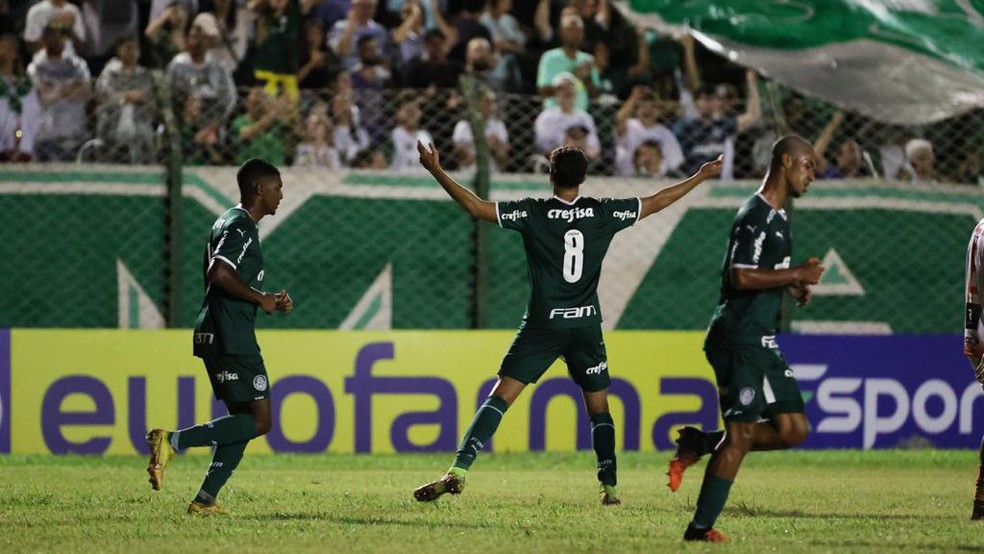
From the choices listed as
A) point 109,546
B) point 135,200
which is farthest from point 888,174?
point 109,546

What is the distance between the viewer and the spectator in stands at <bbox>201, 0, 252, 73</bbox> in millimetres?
15234

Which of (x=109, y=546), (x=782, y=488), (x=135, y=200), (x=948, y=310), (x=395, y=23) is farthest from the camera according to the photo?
(x=395, y=23)

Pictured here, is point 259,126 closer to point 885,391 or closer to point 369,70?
point 369,70

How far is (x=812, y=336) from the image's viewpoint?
13602mm

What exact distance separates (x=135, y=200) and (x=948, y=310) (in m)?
7.24

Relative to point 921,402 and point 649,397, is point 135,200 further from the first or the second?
point 921,402

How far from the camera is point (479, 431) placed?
8.91 metres

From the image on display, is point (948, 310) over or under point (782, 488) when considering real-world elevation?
over

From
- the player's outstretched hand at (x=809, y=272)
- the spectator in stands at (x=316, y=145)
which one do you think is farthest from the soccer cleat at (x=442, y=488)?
the spectator in stands at (x=316, y=145)

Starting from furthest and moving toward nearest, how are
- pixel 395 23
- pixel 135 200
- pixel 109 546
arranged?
pixel 395 23
pixel 135 200
pixel 109 546

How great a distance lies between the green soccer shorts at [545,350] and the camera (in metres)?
9.07

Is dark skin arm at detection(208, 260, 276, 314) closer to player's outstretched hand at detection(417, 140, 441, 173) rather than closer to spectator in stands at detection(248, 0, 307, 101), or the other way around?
player's outstretched hand at detection(417, 140, 441, 173)

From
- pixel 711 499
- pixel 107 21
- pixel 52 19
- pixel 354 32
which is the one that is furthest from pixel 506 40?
pixel 711 499

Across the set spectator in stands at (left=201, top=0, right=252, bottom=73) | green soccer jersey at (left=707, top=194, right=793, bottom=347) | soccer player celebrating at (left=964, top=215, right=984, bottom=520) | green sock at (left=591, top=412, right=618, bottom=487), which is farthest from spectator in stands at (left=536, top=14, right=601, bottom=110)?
green soccer jersey at (left=707, top=194, right=793, bottom=347)
